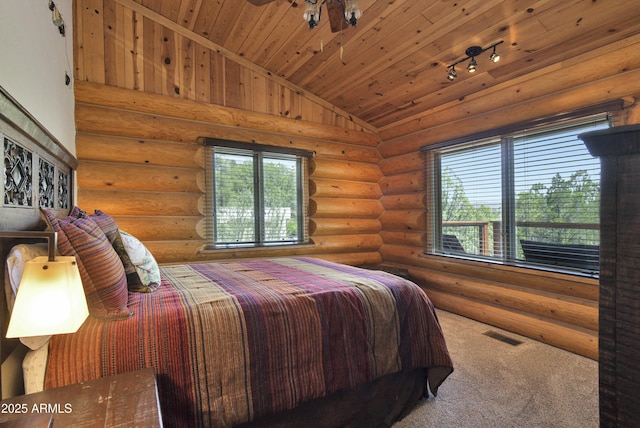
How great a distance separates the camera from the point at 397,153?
4340mm

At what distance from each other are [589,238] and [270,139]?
334cm

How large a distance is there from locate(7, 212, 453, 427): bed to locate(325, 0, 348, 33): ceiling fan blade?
1.77 metres

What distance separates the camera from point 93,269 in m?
1.30

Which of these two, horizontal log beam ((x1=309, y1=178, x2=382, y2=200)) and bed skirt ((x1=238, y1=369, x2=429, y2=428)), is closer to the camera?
bed skirt ((x1=238, y1=369, x2=429, y2=428))

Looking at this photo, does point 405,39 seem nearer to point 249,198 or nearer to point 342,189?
point 342,189

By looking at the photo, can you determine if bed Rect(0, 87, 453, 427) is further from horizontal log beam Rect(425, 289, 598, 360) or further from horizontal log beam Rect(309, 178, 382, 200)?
horizontal log beam Rect(309, 178, 382, 200)

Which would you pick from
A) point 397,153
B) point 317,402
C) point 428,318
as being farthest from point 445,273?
point 317,402

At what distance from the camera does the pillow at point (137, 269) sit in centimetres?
169

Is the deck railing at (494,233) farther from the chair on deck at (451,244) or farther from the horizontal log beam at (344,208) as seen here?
the horizontal log beam at (344,208)

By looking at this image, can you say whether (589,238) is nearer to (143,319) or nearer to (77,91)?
(143,319)

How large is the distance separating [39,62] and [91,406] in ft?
6.38

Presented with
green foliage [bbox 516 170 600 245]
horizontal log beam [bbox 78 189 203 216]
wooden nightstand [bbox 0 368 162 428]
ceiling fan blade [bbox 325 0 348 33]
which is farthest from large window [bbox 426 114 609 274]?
horizontal log beam [bbox 78 189 203 216]

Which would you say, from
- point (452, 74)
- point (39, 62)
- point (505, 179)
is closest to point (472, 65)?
point (452, 74)

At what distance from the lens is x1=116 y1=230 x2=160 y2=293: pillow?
1691 millimetres
